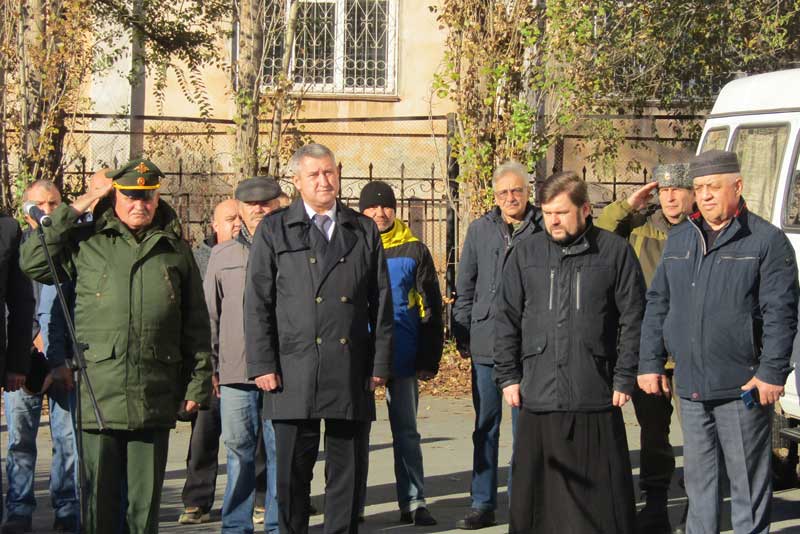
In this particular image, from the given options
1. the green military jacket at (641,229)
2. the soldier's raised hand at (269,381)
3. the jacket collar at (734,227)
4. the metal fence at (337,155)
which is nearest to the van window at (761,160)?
the green military jacket at (641,229)

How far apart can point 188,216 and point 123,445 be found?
1045cm

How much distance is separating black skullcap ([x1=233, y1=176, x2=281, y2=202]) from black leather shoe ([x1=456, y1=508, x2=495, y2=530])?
222 centimetres

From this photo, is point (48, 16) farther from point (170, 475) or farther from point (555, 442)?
point (555, 442)

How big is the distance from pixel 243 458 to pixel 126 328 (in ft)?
5.34

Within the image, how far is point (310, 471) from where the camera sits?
711 cm

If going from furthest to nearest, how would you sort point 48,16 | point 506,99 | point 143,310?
1. point 506,99
2. point 48,16
3. point 143,310

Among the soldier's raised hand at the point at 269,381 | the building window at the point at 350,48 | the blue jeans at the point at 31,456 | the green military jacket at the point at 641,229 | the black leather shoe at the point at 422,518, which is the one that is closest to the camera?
the soldier's raised hand at the point at 269,381

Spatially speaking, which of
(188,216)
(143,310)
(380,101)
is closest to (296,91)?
(380,101)

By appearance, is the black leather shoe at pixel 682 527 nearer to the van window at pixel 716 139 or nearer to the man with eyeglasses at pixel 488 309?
the man with eyeglasses at pixel 488 309

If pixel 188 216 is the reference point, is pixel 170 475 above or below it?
below

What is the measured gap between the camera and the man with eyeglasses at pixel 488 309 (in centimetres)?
834

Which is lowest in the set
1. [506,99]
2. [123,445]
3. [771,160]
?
[123,445]

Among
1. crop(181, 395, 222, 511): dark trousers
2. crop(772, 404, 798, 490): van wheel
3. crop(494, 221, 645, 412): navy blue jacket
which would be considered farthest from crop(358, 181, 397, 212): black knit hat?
crop(772, 404, 798, 490): van wheel

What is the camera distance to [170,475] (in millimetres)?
9977
